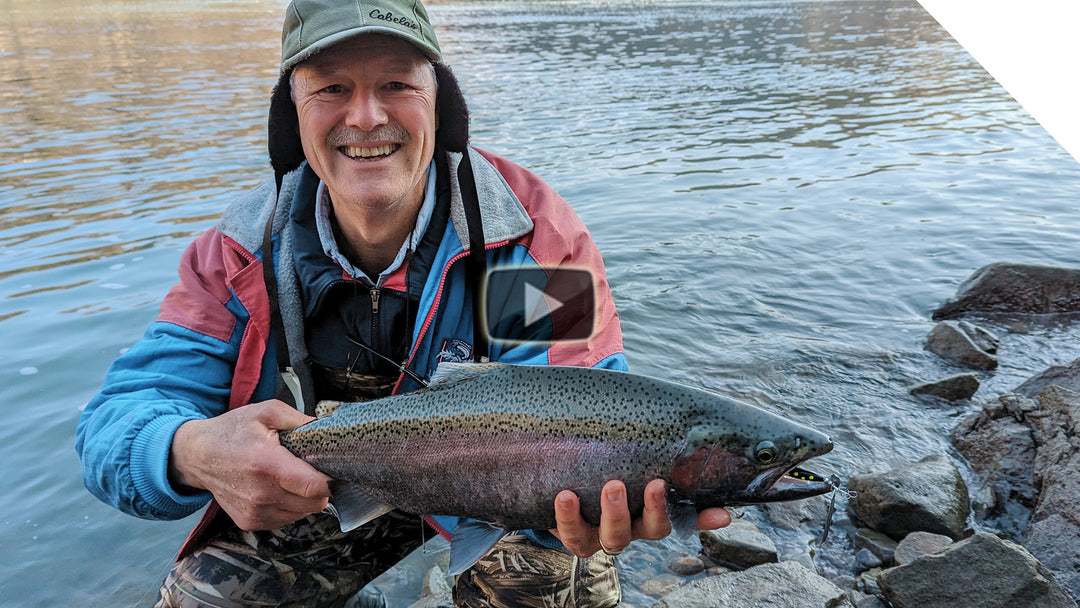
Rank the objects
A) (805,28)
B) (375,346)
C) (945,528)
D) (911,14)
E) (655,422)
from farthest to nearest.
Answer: (911,14), (805,28), (945,528), (375,346), (655,422)

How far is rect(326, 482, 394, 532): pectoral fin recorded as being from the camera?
271 cm

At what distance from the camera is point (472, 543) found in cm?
267

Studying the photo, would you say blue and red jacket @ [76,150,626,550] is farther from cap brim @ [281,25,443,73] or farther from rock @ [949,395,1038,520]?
rock @ [949,395,1038,520]

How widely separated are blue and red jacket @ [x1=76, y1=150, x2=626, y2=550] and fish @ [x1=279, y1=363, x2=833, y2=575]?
0.44 m

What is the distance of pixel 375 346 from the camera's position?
3.27 meters

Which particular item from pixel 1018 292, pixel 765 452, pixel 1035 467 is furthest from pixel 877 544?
pixel 1018 292

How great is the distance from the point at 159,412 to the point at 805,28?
3716cm

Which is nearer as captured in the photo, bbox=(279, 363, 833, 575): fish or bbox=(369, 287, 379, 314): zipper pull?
bbox=(279, 363, 833, 575): fish

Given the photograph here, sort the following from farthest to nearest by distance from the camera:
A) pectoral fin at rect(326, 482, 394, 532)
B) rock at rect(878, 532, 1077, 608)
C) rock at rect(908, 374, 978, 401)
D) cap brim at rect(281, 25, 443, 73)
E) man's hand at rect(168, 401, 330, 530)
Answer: rock at rect(908, 374, 978, 401) < rock at rect(878, 532, 1077, 608) < cap brim at rect(281, 25, 443, 73) < pectoral fin at rect(326, 482, 394, 532) < man's hand at rect(168, 401, 330, 530)

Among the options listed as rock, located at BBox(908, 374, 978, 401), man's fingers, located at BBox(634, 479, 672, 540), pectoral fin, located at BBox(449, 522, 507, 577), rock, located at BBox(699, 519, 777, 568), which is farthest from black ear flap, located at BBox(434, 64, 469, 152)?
rock, located at BBox(908, 374, 978, 401)

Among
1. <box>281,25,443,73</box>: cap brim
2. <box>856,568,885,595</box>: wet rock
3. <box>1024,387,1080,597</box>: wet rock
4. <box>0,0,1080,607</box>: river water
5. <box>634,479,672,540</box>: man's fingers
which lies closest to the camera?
<box>634,479,672,540</box>: man's fingers

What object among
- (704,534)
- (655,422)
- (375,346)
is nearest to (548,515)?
(655,422)

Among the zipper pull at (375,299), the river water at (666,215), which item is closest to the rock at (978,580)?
the river water at (666,215)

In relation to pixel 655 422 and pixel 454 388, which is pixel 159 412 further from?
pixel 655 422
